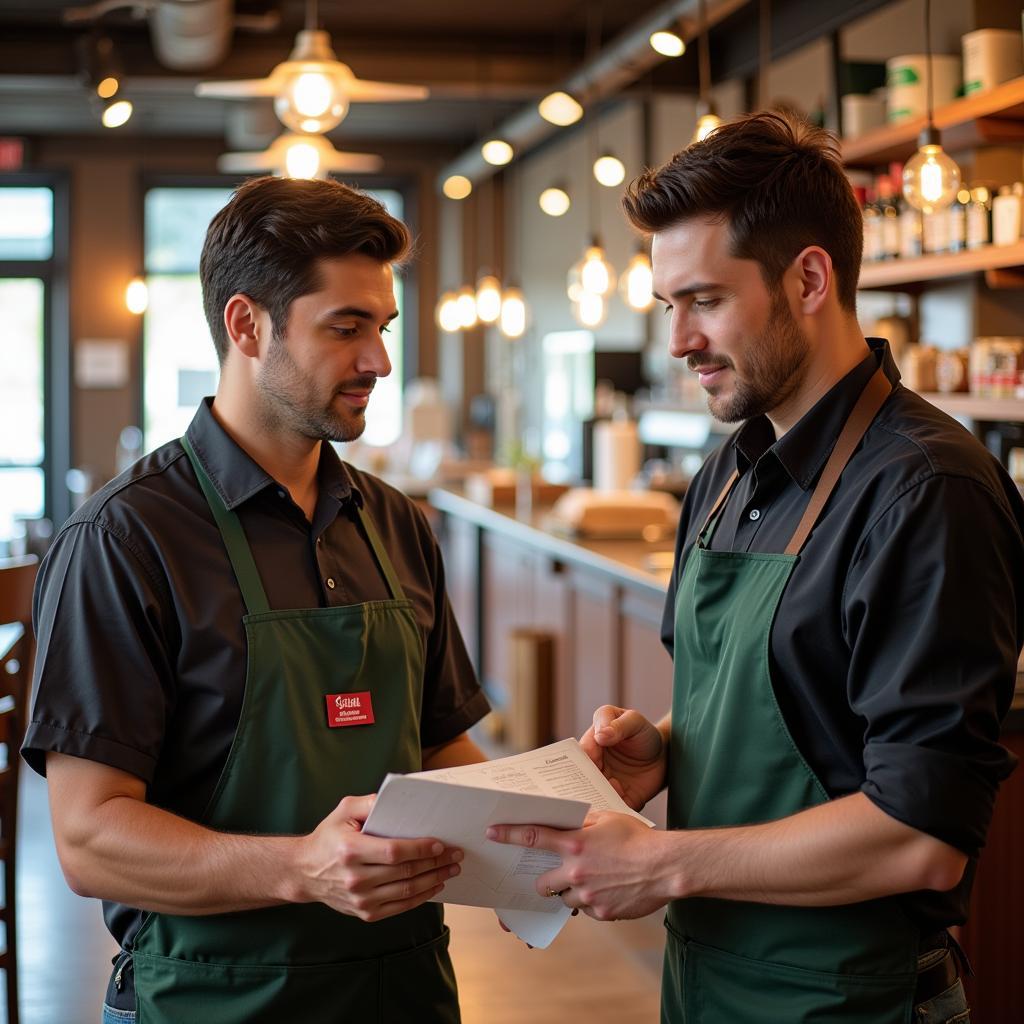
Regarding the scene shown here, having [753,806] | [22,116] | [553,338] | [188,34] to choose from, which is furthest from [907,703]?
[22,116]

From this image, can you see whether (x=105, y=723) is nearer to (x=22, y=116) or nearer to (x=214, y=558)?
(x=214, y=558)

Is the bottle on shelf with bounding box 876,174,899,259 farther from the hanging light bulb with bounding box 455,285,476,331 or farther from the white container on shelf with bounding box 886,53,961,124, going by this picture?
the hanging light bulb with bounding box 455,285,476,331

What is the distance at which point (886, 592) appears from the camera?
4.84 feet

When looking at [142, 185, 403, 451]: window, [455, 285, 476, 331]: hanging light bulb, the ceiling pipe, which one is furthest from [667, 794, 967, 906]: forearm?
[142, 185, 403, 451]: window

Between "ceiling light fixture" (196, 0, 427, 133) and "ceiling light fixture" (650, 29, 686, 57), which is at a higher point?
"ceiling light fixture" (650, 29, 686, 57)

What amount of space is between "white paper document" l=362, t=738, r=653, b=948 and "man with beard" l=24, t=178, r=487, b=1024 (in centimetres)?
4

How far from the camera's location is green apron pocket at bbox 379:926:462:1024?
1.76 m

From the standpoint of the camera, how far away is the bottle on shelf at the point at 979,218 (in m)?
4.00

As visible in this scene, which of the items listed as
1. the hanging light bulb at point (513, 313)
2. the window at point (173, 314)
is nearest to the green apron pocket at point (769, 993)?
the hanging light bulb at point (513, 313)

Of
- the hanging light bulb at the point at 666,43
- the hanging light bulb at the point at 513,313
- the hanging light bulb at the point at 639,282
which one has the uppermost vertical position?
the hanging light bulb at the point at 666,43

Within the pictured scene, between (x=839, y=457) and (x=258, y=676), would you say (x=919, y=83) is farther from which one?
(x=258, y=676)

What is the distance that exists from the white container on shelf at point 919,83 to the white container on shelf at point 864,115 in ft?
0.95

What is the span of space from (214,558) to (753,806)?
740 millimetres

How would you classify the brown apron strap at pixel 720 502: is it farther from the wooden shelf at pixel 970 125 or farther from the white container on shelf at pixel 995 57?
the white container on shelf at pixel 995 57
